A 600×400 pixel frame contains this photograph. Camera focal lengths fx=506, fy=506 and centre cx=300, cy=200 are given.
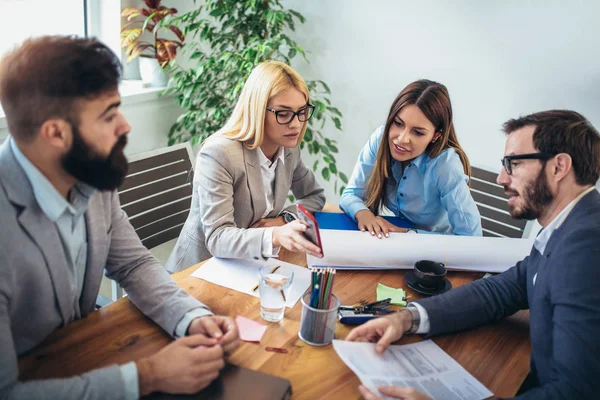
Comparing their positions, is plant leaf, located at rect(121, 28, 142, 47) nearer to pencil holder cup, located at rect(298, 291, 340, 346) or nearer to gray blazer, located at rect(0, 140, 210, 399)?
gray blazer, located at rect(0, 140, 210, 399)

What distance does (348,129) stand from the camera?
3.36m

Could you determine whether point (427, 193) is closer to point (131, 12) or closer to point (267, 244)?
point (267, 244)

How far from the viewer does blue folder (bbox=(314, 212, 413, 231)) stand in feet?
6.00

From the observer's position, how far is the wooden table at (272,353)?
103 cm

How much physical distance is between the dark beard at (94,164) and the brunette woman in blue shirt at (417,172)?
36.9 inches

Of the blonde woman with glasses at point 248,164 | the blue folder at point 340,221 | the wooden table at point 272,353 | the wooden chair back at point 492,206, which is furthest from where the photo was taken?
the wooden chair back at point 492,206

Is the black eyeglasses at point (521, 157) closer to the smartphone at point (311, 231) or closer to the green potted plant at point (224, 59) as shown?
the smartphone at point (311, 231)

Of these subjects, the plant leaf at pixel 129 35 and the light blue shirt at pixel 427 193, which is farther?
the plant leaf at pixel 129 35

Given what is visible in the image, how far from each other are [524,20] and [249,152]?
1.77 m

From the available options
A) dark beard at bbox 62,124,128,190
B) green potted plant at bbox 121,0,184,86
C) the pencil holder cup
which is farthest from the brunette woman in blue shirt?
green potted plant at bbox 121,0,184,86

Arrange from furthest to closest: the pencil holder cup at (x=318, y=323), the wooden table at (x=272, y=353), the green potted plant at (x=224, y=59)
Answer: the green potted plant at (x=224, y=59) < the pencil holder cup at (x=318, y=323) < the wooden table at (x=272, y=353)

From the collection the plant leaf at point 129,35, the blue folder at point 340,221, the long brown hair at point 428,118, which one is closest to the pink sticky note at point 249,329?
the blue folder at point 340,221

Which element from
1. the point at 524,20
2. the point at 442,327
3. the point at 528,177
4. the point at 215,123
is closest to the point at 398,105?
the point at 528,177

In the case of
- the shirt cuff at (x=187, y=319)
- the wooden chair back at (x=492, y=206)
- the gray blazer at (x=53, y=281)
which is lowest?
the wooden chair back at (x=492, y=206)
